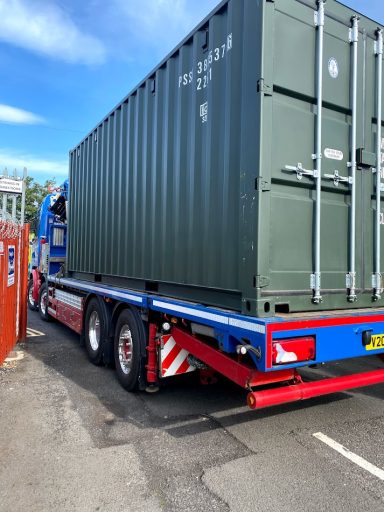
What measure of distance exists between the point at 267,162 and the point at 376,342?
6.03 ft

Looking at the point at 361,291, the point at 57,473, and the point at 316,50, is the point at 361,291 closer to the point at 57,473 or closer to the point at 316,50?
the point at 316,50

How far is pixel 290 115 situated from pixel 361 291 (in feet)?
5.67

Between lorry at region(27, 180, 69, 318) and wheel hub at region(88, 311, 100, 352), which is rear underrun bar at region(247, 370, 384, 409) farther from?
lorry at region(27, 180, 69, 318)

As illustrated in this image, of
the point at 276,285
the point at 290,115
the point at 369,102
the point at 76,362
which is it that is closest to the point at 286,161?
the point at 290,115

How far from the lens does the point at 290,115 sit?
3314 millimetres

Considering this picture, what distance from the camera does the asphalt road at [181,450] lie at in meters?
2.73

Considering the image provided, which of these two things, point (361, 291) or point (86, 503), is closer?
point (86, 503)

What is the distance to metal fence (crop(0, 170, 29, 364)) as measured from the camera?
5902 mm

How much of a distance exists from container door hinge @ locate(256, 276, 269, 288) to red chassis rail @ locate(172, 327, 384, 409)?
26.5 inches

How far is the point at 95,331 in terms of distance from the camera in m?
6.44

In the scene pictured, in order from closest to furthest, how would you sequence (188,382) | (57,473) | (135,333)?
1. (57,473)
2. (135,333)
3. (188,382)

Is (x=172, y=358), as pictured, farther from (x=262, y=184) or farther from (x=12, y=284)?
(x=12, y=284)

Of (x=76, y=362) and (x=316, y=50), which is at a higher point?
(x=316, y=50)

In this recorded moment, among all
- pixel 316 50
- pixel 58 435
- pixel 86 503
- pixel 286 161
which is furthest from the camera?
pixel 58 435
